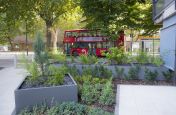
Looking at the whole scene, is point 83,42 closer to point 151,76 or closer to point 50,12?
point 50,12

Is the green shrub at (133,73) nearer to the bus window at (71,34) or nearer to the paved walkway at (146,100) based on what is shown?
the paved walkway at (146,100)

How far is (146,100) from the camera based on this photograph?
267 inches

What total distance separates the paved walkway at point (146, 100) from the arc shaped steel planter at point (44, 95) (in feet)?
3.75

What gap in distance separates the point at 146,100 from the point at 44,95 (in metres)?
2.39

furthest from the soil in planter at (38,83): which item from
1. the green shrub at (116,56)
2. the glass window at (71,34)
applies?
the glass window at (71,34)

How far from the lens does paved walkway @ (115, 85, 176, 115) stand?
5920 millimetres

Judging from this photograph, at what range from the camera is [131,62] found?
1171 cm

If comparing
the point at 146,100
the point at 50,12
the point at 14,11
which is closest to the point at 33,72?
the point at 146,100

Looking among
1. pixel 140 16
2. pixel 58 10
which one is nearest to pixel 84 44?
pixel 58 10

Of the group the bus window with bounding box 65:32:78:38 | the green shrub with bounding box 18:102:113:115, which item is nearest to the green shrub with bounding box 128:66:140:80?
the green shrub with bounding box 18:102:113:115

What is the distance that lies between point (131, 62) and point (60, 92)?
5686 mm

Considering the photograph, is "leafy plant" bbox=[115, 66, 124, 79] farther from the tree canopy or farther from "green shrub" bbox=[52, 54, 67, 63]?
the tree canopy

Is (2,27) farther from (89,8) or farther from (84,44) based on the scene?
(84,44)

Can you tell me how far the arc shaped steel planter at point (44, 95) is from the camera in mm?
6406
